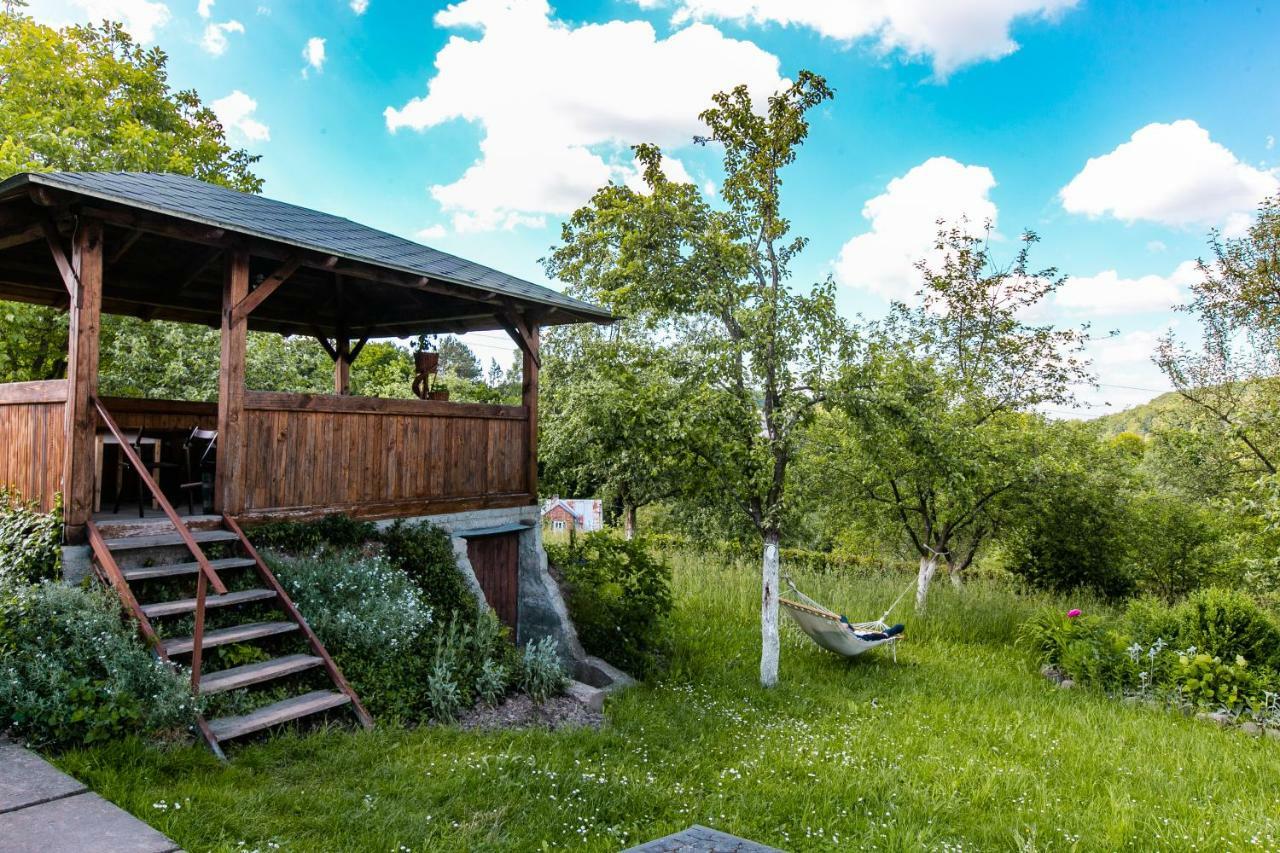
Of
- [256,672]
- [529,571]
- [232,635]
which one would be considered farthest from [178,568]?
[529,571]

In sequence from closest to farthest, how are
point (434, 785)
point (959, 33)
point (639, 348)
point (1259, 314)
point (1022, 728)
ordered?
point (434, 785), point (1022, 728), point (639, 348), point (959, 33), point (1259, 314)

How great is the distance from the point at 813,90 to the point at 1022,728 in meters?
6.05

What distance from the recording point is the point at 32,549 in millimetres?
4629

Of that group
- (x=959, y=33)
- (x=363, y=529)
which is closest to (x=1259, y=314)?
(x=959, y=33)

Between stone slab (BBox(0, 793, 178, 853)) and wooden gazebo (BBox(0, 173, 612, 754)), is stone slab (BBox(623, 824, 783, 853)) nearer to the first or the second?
stone slab (BBox(0, 793, 178, 853))

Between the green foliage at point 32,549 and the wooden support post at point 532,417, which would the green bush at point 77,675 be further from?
the wooden support post at point 532,417

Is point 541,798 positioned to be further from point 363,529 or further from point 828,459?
point 828,459

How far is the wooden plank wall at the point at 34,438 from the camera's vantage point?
15.9ft

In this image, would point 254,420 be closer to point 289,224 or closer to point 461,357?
point 289,224

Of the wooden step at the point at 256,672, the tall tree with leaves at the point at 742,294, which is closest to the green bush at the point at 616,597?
the tall tree with leaves at the point at 742,294

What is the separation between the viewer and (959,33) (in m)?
9.17

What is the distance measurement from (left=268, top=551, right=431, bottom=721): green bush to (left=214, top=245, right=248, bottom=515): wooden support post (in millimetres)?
596

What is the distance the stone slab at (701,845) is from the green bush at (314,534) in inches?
175

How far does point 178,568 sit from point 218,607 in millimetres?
380
